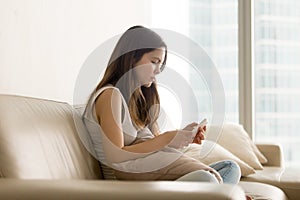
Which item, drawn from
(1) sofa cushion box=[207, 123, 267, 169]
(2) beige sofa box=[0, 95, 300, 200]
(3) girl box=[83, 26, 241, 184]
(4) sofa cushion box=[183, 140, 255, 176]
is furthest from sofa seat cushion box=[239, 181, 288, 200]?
(1) sofa cushion box=[207, 123, 267, 169]

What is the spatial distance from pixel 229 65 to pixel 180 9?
61cm

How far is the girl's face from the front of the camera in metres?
2.10

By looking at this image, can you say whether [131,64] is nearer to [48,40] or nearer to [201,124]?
[201,124]

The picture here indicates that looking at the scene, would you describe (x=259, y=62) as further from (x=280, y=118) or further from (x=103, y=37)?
(x=103, y=37)

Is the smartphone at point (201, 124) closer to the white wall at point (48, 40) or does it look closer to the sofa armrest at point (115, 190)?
the sofa armrest at point (115, 190)

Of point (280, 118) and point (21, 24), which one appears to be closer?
point (21, 24)

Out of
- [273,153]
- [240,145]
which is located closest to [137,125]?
[240,145]

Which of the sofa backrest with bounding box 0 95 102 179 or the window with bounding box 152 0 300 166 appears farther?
the window with bounding box 152 0 300 166

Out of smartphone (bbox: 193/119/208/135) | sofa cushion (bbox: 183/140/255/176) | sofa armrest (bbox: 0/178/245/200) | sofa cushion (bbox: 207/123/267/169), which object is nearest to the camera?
sofa armrest (bbox: 0/178/245/200)

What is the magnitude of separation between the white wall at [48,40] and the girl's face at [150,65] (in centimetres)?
47

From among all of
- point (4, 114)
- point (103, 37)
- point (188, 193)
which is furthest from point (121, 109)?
point (103, 37)

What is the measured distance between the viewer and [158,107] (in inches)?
90.5

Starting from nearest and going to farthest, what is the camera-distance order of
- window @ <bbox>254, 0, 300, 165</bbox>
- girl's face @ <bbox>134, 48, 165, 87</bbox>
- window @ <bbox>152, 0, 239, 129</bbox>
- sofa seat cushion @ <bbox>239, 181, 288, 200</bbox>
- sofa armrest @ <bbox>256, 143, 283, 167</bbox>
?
girl's face @ <bbox>134, 48, 165, 87</bbox>
sofa seat cushion @ <bbox>239, 181, 288, 200</bbox>
sofa armrest @ <bbox>256, 143, 283, 167</bbox>
window @ <bbox>254, 0, 300, 165</bbox>
window @ <bbox>152, 0, 239, 129</bbox>

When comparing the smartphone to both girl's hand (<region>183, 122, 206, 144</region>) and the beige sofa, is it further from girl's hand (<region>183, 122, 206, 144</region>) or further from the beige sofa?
the beige sofa
